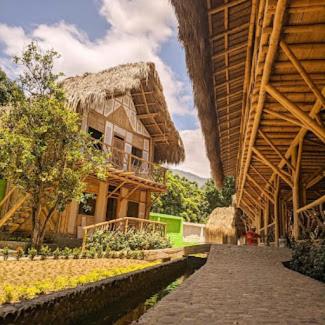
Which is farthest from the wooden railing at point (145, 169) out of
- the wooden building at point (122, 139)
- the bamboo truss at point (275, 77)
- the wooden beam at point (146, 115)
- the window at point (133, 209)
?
the bamboo truss at point (275, 77)

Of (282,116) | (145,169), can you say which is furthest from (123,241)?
(282,116)

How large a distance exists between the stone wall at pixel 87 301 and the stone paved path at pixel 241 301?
1.27 meters

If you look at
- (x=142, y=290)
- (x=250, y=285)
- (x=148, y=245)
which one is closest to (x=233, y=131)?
(x=148, y=245)

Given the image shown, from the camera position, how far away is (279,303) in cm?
263

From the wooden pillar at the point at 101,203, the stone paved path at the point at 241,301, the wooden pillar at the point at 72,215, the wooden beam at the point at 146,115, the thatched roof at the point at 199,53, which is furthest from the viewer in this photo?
the wooden beam at the point at 146,115

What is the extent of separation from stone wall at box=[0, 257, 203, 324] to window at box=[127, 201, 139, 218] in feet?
31.7

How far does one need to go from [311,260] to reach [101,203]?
442 inches

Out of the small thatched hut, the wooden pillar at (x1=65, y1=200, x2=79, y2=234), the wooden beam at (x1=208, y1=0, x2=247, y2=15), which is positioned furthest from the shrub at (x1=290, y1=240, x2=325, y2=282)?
the small thatched hut

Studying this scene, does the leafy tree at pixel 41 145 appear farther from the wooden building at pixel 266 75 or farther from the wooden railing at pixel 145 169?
the wooden railing at pixel 145 169

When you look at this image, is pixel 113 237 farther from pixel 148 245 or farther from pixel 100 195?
pixel 100 195

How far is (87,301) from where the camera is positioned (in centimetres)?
402

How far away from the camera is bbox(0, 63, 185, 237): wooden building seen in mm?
13086

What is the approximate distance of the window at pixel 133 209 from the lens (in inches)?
676

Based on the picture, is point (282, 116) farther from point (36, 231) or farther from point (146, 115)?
point (146, 115)
